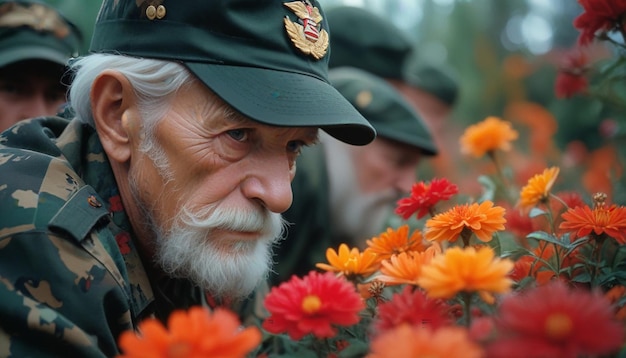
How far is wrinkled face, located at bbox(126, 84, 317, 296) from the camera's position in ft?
4.43

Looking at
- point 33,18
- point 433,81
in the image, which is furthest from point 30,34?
point 433,81

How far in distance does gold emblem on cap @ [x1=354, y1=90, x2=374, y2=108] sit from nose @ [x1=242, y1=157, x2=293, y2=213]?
5.37 feet

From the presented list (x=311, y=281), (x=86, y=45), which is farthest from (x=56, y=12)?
(x=311, y=281)

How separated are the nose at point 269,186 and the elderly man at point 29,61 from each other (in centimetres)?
128

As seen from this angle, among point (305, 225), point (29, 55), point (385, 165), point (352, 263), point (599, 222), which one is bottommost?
point (305, 225)

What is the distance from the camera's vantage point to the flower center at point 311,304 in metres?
0.88

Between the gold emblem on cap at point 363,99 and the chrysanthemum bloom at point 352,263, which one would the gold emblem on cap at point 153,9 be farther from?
the gold emblem on cap at point 363,99

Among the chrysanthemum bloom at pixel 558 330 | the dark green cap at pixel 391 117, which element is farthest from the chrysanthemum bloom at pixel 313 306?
the dark green cap at pixel 391 117

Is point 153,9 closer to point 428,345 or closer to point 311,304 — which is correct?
point 311,304

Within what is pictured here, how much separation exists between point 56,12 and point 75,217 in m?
1.63

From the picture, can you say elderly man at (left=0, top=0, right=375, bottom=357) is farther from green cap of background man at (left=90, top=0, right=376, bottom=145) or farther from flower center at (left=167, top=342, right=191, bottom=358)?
flower center at (left=167, top=342, right=191, bottom=358)

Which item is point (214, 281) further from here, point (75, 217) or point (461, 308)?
point (461, 308)

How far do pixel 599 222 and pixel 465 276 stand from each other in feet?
1.34

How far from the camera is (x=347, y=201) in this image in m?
3.21
